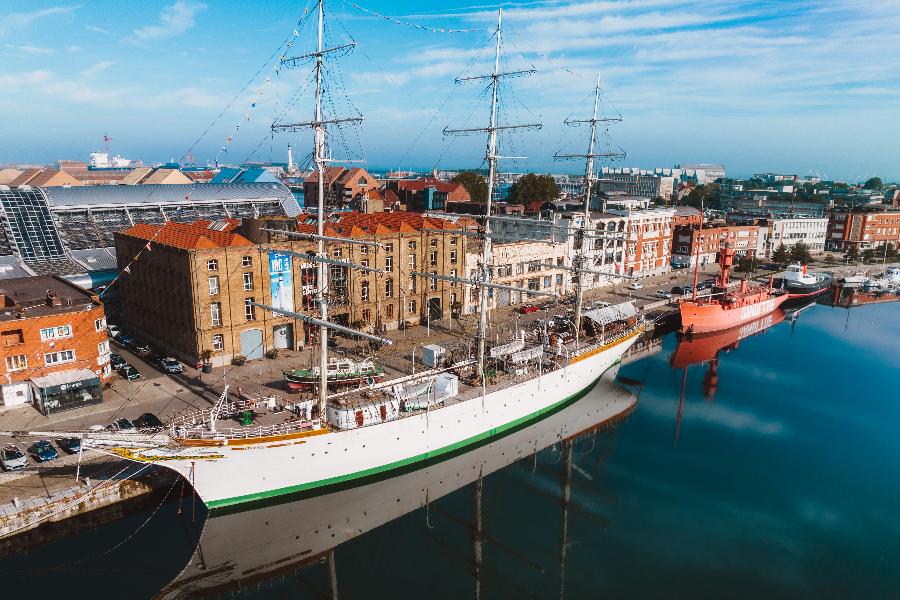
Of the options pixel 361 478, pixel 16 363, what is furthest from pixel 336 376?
pixel 16 363

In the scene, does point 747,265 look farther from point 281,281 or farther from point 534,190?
point 281,281

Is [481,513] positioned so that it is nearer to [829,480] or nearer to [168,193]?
[829,480]

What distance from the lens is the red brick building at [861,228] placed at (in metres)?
100

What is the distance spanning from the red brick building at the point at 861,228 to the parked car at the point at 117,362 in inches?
4486

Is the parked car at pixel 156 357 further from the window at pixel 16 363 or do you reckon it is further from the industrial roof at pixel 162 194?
the industrial roof at pixel 162 194

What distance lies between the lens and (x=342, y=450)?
85.4 feet

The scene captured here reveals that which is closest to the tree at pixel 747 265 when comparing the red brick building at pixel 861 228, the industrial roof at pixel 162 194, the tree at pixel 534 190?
the red brick building at pixel 861 228

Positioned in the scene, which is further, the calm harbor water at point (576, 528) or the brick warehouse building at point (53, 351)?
the brick warehouse building at point (53, 351)

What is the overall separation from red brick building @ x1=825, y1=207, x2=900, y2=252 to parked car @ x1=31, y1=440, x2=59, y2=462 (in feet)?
387

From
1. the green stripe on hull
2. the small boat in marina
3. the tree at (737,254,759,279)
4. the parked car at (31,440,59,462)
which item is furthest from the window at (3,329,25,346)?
the tree at (737,254,759,279)

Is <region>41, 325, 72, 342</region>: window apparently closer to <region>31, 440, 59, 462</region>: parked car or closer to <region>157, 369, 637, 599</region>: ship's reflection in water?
<region>31, 440, 59, 462</region>: parked car

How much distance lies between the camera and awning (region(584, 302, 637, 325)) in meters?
43.2

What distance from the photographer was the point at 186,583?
69.3ft

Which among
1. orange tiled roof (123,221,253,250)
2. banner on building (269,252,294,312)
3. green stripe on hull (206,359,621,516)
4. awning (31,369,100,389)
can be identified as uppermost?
orange tiled roof (123,221,253,250)
